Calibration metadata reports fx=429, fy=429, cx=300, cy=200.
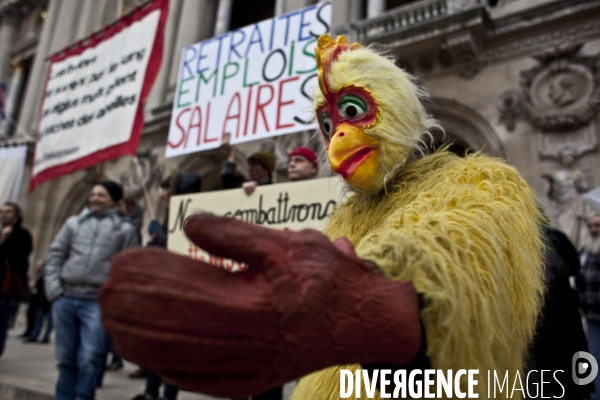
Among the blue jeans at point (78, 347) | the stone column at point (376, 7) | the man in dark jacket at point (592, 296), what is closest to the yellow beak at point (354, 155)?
the blue jeans at point (78, 347)

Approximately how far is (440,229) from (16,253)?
5.22 meters

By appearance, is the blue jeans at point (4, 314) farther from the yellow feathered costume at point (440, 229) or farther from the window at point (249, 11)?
the window at point (249, 11)

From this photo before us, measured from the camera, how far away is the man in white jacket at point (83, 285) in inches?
115

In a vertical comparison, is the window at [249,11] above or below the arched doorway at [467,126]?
above

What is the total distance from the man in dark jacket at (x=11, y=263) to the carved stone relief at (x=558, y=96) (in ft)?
21.8

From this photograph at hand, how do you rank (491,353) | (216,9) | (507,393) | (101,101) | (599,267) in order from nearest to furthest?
1. (491,353)
2. (507,393)
3. (599,267)
4. (101,101)
5. (216,9)

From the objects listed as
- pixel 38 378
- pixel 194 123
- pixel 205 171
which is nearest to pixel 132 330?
pixel 194 123

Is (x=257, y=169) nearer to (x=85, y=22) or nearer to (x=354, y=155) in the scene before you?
(x=354, y=155)

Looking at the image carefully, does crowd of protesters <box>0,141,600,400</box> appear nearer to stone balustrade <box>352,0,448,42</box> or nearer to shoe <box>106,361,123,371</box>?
shoe <box>106,361,123,371</box>

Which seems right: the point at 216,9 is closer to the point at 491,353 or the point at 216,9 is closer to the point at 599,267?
the point at 599,267

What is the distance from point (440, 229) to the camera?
2.40 feet

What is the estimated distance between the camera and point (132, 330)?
521mm

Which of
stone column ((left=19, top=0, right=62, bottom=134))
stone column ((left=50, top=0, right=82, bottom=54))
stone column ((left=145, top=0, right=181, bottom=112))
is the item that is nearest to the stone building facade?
stone column ((left=145, top=0, right=181, bottom=112))

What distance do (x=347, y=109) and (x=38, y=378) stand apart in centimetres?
439
